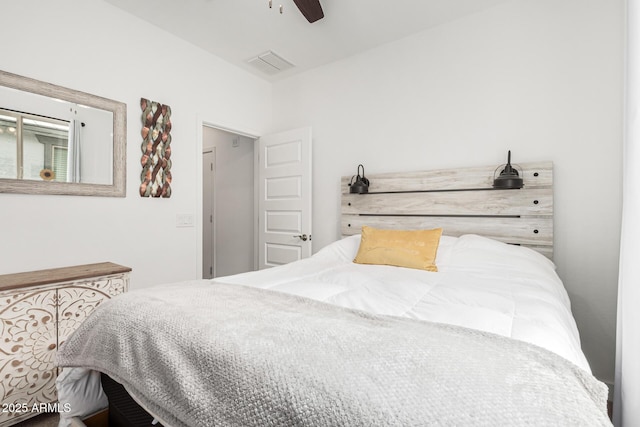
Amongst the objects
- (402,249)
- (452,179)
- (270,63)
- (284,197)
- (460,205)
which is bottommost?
(402,249)

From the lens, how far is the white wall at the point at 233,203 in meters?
3.95

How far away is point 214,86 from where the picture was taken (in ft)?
10.2

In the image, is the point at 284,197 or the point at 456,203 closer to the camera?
the point at 456,203

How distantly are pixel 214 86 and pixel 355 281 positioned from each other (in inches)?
102

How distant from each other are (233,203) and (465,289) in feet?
11.0

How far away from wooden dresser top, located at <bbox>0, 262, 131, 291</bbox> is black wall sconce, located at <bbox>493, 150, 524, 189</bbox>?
2636 millimetres

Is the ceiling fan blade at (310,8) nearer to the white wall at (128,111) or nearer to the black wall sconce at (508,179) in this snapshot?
the white wall at (128,111)

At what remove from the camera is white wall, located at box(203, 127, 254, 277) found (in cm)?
395

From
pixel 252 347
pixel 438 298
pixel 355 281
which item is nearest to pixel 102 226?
pixel 355 281

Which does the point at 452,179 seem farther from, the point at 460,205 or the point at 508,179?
the point at 508,179

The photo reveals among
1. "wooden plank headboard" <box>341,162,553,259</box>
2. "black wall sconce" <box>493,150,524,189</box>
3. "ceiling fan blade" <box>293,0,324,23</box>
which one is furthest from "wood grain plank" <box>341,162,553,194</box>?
"ceiling fan blade" <box>293,0,324,23</box>

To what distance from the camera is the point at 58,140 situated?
208cm

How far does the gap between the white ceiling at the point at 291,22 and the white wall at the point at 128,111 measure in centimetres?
20

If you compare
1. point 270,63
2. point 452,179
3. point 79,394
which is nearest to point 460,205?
point 452,179
